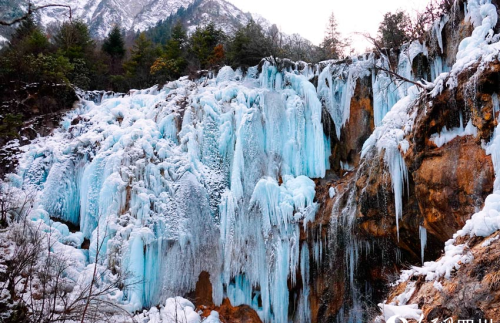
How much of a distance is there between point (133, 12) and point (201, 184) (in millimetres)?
69590

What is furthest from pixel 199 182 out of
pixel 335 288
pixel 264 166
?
pixel 335 288

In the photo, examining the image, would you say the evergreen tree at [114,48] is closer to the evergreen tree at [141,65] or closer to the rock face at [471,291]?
the evergreen tree at [141,65]

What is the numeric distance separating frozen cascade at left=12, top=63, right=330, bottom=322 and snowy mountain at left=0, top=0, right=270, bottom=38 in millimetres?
43477

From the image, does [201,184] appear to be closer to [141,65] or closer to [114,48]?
[141,65]

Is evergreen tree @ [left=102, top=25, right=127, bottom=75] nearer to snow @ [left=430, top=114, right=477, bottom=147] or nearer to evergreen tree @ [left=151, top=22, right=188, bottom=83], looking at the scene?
evergreen tree @ [left=151, top=22, right=188, bottom=83]

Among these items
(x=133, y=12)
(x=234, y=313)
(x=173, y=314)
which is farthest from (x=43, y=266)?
(x=133, y=12)

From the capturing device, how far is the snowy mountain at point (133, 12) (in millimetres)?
55000

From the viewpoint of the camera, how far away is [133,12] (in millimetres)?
69125

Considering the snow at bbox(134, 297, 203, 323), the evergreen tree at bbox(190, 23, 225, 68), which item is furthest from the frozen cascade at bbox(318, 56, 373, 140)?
the evergreen tree at bbox(190, 23, 225, 68)

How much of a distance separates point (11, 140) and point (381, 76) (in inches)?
489

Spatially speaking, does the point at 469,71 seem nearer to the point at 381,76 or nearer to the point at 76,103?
the point at 381,76

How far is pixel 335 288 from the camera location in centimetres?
839

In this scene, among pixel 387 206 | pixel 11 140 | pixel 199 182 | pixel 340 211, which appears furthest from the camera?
pixel 11 140

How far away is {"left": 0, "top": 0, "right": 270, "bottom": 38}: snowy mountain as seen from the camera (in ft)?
180
